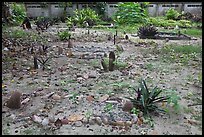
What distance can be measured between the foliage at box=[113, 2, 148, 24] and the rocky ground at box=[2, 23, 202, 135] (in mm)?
7326

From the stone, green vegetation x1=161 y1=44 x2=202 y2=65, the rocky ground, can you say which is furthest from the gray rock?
green vegetation x1=161 y1=44 x2=202 y2=65

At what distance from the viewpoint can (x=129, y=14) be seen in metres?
13.4

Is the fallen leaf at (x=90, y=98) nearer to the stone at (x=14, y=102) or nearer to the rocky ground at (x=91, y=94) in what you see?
the rocky ground at (x=91, y=94)

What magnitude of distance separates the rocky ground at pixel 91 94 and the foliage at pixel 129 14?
7.33 meters

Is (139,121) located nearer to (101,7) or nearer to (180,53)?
(180,53)

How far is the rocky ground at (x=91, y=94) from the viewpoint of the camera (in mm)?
2639

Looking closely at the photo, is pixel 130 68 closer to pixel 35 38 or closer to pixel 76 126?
pixel 76 126

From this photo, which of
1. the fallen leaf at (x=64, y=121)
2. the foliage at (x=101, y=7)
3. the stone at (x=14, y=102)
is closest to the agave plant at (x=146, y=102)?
the fallen leaf at (x=64, y=121)

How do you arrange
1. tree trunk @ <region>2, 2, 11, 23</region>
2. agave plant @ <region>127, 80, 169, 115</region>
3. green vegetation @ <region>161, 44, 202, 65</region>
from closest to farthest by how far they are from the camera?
agave plant @ <region>127, 80, 169, 115</region>, green vegetation @ <region>161, 44, 202, 65</region>, tree trunk @ <region>2, 2, 11, 23</region>

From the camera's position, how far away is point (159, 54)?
20.5ft

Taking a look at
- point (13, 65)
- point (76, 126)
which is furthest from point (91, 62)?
point (76, 126)

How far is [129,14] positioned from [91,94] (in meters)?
10.3

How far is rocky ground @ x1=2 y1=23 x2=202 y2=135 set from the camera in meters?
2.64

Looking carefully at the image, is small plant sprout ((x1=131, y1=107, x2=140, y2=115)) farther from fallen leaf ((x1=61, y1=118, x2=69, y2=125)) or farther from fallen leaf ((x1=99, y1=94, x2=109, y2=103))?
fallen leaf ((x1=61, y1=118, x2=69, y2=125))
